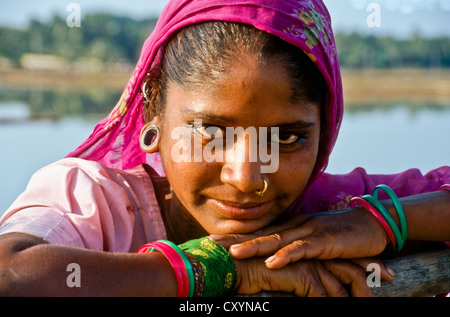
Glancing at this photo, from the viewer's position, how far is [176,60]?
6.31ft

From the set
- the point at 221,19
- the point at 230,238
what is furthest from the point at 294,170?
the point at 221,19

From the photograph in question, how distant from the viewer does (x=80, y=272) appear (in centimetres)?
142

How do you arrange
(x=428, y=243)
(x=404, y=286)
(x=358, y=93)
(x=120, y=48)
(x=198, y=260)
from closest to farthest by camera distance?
(x=198, y=260)
(x=404, y=286)
(x=428, y=243)
(x=358, y=93)
(x=120, y=48)

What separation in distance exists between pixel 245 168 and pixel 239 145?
0.24ft

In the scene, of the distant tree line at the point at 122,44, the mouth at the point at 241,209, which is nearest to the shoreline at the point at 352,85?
the distant tree line at the point at 122,44

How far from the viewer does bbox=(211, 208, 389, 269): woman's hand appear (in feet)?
5.45

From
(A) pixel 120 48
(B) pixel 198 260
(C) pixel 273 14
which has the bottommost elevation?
(B) pixel 198 260

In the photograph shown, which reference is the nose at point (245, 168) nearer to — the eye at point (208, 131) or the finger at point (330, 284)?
the eye at point (208, 131)

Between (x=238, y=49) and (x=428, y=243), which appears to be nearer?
(x=238, y=49)

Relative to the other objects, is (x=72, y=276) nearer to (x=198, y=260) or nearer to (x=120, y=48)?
(x=198, y=260)

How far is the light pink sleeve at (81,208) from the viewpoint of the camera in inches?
66.0

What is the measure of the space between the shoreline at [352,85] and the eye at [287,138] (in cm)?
2501
